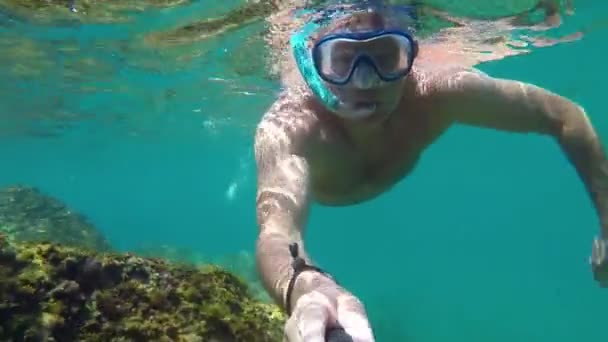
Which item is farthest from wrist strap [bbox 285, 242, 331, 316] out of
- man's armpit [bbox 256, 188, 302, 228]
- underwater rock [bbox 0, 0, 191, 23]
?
underwater rock [bbox 0, 0, 191, 23]

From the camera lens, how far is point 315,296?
2.02 metres

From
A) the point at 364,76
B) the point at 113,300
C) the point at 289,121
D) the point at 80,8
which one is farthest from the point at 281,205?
the point at 80,8

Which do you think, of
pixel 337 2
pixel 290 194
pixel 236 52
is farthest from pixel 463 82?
pixel 236 52

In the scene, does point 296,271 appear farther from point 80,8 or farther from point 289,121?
point 80,8

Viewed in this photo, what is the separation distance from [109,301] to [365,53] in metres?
2.86

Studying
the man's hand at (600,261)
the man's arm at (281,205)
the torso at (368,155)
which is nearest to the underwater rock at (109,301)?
the man's arm at (281,205)

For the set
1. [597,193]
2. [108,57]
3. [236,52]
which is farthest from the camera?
[108,57]

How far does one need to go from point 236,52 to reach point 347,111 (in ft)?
40.2

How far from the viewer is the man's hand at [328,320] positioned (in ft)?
5.89

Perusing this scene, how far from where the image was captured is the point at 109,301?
4.11 metres

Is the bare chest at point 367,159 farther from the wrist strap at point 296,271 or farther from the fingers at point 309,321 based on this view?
the fingers at point 309,321

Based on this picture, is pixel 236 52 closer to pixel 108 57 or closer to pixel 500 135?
pixel 108 57

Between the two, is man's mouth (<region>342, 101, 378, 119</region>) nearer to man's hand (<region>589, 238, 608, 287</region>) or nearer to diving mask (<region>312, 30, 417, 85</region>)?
diving mask (<region>312, 30, 417, 85</region>)

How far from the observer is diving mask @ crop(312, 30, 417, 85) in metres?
4.57
